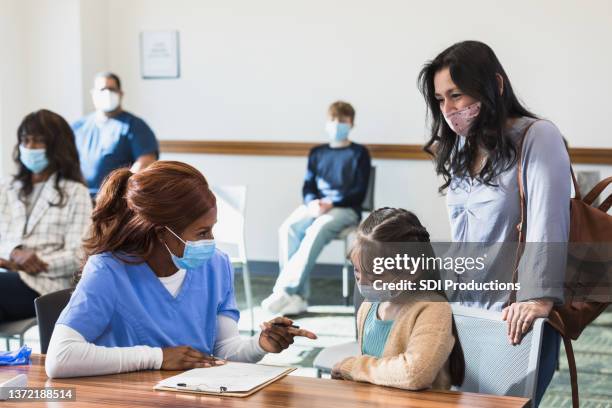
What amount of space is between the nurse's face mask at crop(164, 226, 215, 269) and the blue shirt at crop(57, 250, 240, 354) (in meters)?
0.07

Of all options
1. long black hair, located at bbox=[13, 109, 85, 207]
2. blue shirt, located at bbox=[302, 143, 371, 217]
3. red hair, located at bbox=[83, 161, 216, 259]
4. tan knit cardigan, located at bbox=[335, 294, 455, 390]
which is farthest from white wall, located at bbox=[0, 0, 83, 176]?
tan knit cardigan, located at bbox=[335, 294, 455, 390]

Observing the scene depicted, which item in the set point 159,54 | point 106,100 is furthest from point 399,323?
point 159,54

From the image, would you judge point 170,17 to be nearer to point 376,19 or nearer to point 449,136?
point 376,19

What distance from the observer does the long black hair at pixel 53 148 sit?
4023 millimetres

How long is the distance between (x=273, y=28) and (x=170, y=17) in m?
0.91

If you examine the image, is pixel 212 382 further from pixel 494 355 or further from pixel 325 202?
pixel 325 202

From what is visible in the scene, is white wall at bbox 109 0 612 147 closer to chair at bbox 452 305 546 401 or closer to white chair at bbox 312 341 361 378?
white chair at bbox 312 341 361 378

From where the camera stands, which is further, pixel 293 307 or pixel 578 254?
pixel 293 307

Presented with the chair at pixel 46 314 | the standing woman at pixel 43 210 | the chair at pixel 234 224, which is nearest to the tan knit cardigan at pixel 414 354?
the chair at pixel 46 314

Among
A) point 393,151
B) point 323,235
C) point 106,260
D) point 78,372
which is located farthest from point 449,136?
point 393,151

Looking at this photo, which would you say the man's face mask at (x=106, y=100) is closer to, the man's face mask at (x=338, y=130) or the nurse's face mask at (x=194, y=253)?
the man's face mask at (x=338, y=130)

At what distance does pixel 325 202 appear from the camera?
6027mm

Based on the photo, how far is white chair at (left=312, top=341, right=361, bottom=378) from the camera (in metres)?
3.10

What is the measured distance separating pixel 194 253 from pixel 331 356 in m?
1.16
